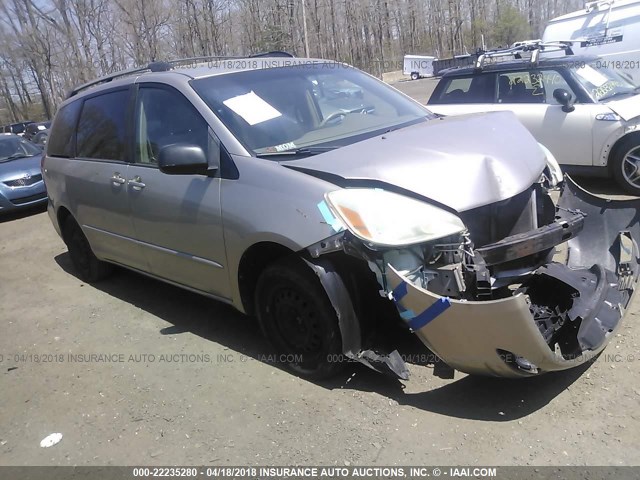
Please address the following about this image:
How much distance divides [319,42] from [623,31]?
155 feet

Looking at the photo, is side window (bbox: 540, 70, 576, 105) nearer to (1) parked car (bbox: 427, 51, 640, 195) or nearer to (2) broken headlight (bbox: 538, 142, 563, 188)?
(1) parked car (bbox: 427, 51, 640, 195)

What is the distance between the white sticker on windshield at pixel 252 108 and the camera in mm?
3572

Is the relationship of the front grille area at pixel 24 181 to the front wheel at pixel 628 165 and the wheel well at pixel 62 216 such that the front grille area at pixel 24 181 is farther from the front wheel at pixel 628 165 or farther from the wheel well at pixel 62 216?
the front wheel at pixel 628 165

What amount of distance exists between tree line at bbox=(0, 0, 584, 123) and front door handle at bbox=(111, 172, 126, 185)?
1435 inches

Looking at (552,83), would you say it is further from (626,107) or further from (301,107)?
(301,107)

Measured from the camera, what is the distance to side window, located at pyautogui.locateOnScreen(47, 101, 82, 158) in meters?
5.20

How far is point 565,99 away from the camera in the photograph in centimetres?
671

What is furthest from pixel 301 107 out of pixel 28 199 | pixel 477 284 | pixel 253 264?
pixel 28 199

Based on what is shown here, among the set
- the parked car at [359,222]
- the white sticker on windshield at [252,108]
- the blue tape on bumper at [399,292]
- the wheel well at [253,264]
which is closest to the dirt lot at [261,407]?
the parked car at [359,222]

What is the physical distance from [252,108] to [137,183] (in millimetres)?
1125

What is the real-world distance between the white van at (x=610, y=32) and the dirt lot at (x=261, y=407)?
26.3 feet

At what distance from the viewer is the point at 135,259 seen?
14.8 ft

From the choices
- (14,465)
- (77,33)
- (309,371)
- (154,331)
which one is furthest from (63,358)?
(77,33)

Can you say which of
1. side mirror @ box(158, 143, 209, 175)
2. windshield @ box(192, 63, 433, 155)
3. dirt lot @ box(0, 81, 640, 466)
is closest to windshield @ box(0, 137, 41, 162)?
dirt lot @ box(0, 81, 640, 466)
